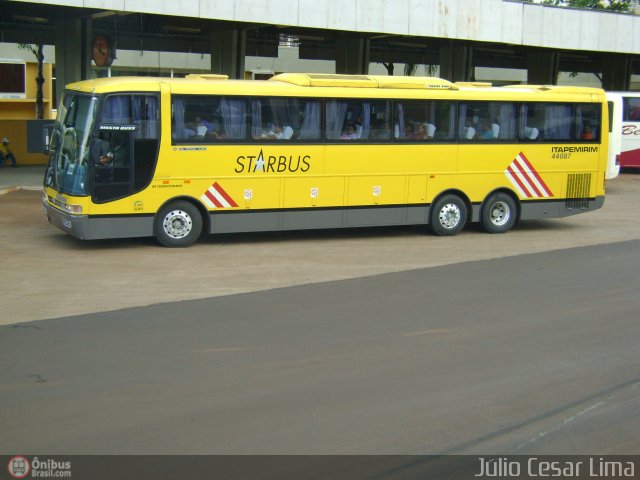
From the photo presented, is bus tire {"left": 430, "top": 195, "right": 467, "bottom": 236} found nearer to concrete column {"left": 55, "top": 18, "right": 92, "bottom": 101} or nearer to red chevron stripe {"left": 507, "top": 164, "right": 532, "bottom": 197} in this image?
red chevron stripe {"left": 507, "top": 164, "right": 532, "bottom": 197}

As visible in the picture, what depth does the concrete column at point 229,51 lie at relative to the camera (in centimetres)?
2825

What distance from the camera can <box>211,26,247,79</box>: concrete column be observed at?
1112 inches

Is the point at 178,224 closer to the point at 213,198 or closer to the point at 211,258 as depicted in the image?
the point at 213,198

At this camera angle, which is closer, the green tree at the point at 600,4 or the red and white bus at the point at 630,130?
the red and white bus at the point at 630,130

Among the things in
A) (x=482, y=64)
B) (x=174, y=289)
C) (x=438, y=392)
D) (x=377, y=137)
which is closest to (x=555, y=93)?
(x=377, y=137)

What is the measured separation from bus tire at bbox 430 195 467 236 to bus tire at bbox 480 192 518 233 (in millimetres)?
500

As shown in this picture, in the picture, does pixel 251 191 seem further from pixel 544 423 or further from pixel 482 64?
pixel 482 64

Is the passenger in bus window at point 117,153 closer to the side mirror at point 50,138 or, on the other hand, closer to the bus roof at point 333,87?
the bus roof at point 333,87

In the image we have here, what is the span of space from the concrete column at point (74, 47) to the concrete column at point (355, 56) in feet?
29.8

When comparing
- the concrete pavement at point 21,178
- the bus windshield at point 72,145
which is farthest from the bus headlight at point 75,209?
the concrete pavement at point 21,178

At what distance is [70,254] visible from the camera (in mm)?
14695

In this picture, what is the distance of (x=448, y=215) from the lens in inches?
702

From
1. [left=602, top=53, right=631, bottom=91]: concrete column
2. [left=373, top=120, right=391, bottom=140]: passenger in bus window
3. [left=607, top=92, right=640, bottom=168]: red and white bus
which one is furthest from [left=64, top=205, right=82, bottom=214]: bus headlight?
[left=602, top=53, right=631, bottom=91]: concrete column

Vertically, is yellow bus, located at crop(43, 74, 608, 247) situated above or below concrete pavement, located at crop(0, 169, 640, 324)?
above
